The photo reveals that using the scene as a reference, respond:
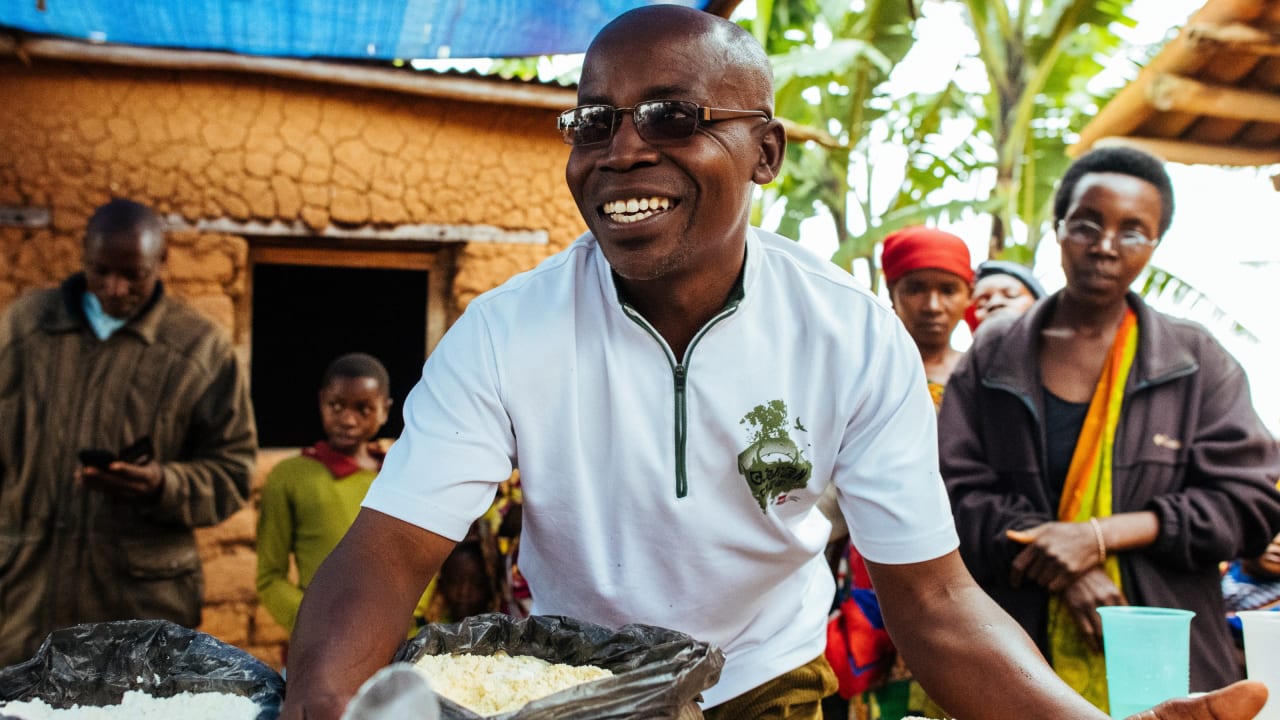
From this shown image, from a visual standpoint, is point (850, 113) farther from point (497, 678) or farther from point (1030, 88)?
point (497, 678)

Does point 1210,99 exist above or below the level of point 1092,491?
above

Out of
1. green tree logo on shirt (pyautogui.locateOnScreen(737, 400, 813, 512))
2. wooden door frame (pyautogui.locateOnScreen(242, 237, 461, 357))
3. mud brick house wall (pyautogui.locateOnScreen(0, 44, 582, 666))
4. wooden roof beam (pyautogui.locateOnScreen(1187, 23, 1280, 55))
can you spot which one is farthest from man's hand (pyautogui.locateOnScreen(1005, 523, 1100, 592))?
wooden door frame (pyautogui.locateOnScreen(242, 237, 461, 357))

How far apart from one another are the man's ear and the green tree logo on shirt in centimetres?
45

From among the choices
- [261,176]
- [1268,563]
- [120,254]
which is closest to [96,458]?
[120,254]

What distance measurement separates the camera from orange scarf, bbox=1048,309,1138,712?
2820 millimetres

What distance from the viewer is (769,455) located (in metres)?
1.78

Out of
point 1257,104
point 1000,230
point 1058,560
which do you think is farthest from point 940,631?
point 1000,230

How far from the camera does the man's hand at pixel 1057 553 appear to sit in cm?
279

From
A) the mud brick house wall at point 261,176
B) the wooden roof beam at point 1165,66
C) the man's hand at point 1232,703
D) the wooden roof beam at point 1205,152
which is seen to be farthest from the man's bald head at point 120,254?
the wooden roof beam at point 1205,152

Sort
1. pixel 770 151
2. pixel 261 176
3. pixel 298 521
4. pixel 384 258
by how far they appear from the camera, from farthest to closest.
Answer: pixel 384 258 < pixel 261 176 < pixel 298 521 < pixel 770 151

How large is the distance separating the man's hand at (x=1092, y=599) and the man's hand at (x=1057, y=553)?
0.02 meters

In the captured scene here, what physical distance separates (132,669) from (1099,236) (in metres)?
2.60

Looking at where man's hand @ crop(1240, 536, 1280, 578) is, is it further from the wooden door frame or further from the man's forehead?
the man's forehead

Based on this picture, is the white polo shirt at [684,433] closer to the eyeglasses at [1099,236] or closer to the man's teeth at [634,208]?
the man's teeth at [634,208]
